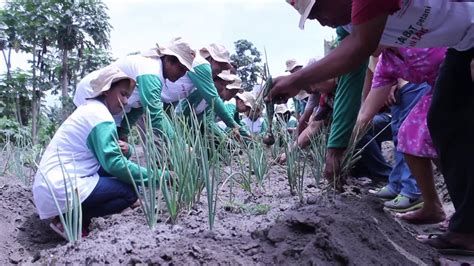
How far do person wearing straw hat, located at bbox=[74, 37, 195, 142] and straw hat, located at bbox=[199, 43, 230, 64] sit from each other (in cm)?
88

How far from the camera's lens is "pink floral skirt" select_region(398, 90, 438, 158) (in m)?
2.10

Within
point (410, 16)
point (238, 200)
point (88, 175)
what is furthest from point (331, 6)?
point (88, 175)

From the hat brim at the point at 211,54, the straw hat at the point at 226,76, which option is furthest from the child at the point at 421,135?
the straw hat at the point at 226,76

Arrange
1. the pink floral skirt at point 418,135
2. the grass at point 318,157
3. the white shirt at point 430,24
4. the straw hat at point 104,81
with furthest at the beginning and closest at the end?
1. the straw hat at point 104,81
2. the grass at point 318,157
3. the pink floral skirt at point 418,135
4. the white shirt at point 430,24

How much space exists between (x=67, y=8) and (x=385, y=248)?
1571cm

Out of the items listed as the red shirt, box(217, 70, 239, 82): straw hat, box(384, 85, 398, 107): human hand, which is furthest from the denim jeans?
box(217, 70, 239, 82): straw hat

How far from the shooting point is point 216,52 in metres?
4.74

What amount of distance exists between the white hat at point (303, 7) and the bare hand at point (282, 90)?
0.59ft

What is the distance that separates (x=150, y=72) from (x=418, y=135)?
195cm

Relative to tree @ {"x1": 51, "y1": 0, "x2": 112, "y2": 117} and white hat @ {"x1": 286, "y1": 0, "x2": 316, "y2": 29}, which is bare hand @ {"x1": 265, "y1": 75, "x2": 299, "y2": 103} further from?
tree @ {"x1": 51, "y1": 0, "x2": 112, "y2": 117}

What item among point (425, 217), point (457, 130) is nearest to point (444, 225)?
point (425, 217)

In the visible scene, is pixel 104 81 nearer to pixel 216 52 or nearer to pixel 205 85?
pixel 205 85

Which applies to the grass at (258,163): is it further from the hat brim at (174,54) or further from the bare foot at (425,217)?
the hat brim at (174,54)

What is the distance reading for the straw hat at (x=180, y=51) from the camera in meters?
3.56
